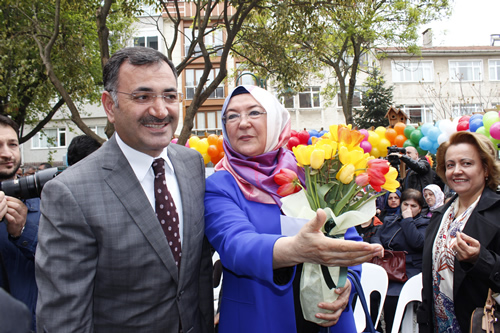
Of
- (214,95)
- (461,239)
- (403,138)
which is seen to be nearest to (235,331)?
(461,239)

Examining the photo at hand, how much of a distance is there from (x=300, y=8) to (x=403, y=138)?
389cm

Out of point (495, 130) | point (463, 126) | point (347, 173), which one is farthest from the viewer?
point (463, 126)

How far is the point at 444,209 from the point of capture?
296 centimetres

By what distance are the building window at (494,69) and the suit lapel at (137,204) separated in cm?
3109

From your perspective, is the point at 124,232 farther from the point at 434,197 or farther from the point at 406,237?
the point at 434,197

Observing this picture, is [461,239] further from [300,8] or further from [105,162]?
[300,8]

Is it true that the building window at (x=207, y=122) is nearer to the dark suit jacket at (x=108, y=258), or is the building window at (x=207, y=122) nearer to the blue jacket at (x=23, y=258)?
the blue jacket at (x=23, y=258)

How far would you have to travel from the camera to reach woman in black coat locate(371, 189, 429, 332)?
12.6 feet

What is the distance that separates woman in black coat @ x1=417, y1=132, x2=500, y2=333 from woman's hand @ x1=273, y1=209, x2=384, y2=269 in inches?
55.3

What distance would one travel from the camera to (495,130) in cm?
620

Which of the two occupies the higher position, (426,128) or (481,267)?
(426,128)

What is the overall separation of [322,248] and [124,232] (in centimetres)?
83

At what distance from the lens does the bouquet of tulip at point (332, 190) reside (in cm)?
151

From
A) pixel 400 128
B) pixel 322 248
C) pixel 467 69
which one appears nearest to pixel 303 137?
pixel 400 128
